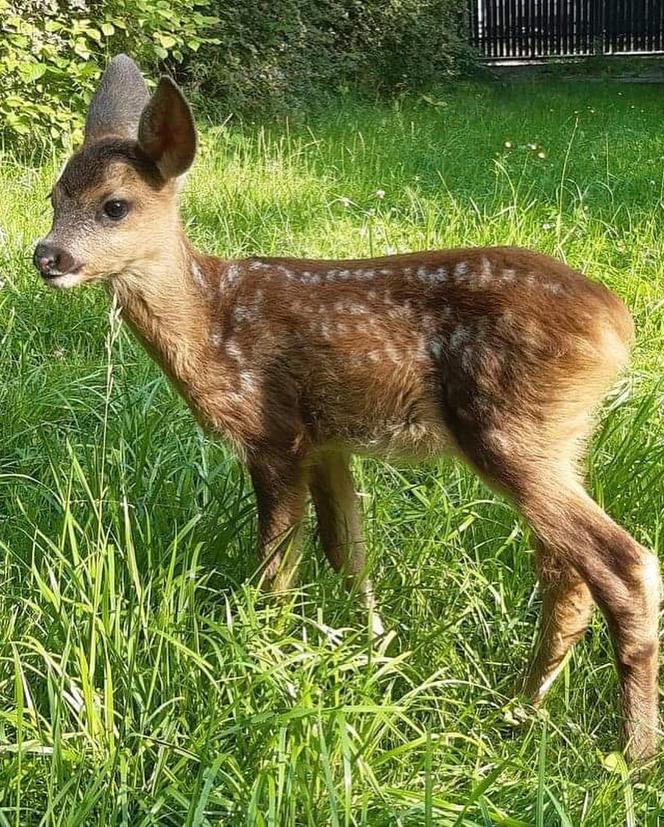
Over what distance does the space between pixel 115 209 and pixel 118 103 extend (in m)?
0.51

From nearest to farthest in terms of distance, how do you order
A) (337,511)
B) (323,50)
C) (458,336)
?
(458,336) < (337,511) < (323,50)

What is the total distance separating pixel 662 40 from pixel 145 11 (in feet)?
43.7

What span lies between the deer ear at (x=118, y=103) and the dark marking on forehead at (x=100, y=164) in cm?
13

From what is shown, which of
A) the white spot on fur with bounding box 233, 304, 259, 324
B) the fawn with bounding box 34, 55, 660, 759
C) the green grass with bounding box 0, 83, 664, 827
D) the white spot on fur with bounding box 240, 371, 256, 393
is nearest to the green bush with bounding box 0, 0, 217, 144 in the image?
the green grass with bounding box 0, 83, 664, 827

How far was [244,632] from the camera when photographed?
2553 mm

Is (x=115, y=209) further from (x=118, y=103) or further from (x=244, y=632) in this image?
(x=244, y=632)

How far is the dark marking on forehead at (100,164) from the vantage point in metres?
2.97

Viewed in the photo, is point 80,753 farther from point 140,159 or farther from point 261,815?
point 140,159

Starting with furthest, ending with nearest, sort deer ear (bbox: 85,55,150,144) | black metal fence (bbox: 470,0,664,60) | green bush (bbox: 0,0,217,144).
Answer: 1. black metal fence (bbox: 470,0,664,60)
2. green bush (bbox: 0,0,217,144)
3. deer ear (bbox: 85,55,150,144)

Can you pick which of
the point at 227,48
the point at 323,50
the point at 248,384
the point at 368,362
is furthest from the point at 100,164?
the point at 323,50

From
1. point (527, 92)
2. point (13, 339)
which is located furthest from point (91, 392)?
point (527, 92)

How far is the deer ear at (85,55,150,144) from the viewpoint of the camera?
3.25m

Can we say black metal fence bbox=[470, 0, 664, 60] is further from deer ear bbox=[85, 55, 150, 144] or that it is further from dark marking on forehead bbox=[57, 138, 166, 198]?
dark marking on forehead bbox=[57, 138, 166, 198]

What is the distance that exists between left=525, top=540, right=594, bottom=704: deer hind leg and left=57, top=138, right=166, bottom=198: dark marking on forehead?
1.41m
